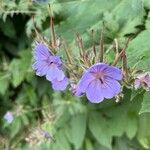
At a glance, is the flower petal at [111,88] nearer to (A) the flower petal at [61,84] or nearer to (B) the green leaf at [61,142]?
(A) the flower petal at [61,84]

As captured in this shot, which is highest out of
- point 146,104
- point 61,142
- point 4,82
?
point 146,104

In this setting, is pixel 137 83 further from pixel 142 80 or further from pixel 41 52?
pixel 41 52

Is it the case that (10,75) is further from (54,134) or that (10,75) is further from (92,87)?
(92,87)

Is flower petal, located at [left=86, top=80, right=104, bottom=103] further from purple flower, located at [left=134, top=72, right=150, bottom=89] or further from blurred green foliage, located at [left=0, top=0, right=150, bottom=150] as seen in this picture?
blurred green foliage, located at [left=0, top=0, right=150, bottom=150]

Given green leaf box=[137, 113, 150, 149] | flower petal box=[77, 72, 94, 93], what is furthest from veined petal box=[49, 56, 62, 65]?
green leaf box=[137, 113, 150, 149]

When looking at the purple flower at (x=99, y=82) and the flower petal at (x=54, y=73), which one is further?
the flower petal at (x=54, y=73)

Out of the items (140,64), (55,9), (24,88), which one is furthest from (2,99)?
(140,64)

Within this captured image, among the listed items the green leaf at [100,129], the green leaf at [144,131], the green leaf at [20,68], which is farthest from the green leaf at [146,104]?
the green leaf at [20,68]


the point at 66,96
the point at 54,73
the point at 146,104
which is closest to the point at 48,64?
the point at 54,73
